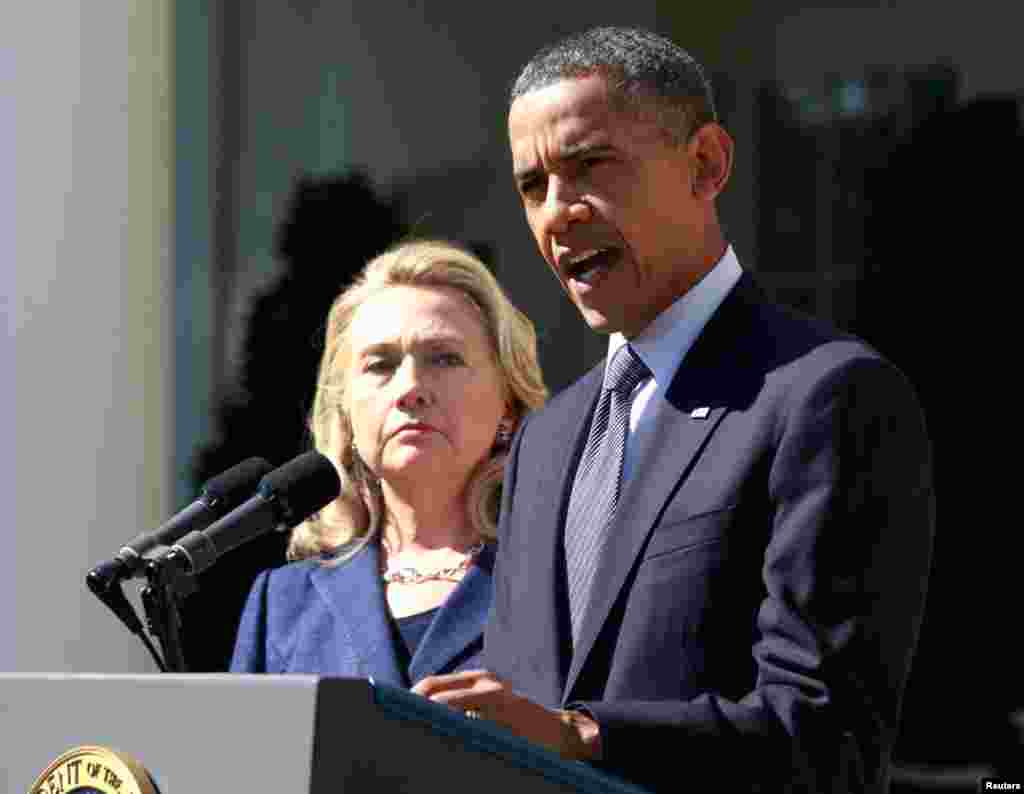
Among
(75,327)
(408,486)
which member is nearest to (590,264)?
(408,486)

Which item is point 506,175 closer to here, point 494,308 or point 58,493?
point 58,493

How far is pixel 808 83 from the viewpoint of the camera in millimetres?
5668

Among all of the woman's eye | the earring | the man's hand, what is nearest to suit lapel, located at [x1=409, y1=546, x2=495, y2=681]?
the earring

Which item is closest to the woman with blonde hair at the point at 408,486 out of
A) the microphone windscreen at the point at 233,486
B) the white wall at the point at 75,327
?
the microphone windscreen at the point at 233,486

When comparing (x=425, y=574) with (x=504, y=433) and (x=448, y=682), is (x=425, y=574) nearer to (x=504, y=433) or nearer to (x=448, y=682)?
(x=504, y=433)

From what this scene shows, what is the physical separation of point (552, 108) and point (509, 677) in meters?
0.70

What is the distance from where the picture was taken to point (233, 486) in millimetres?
2686

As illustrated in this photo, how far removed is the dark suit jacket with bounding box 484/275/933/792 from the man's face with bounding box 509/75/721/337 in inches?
4.0

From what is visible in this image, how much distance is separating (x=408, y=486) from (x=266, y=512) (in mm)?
1272

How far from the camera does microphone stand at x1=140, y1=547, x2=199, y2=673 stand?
2.50 metres

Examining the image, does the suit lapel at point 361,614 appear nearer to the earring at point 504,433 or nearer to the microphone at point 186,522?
the earring at point 504,433

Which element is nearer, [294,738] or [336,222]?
[294,738]

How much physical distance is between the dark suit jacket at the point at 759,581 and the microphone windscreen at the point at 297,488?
1.29 ft

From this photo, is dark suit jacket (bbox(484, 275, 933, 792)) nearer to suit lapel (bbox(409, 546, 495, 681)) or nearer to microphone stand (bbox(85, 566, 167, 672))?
microphone stand (bbox(85, 566, 167, 672))
